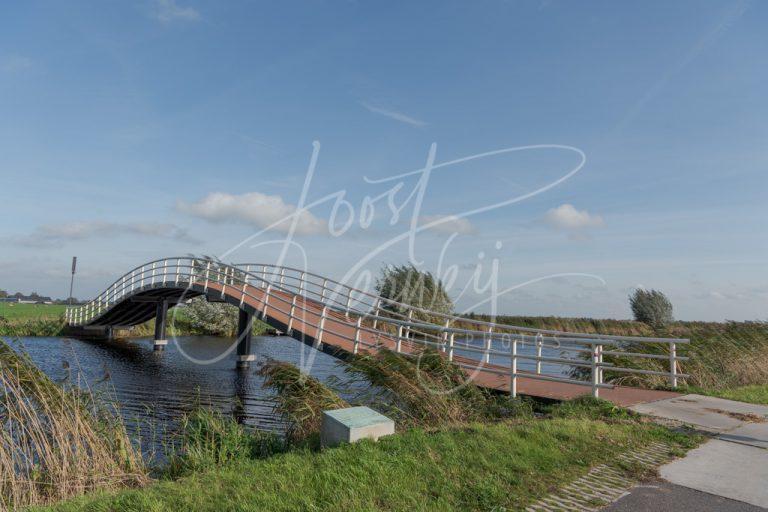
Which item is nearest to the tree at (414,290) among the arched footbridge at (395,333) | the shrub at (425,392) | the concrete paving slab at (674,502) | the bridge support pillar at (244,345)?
the arched footbridge at (395,333)

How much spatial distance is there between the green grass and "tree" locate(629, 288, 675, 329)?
31764 mm

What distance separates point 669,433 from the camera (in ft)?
24.7

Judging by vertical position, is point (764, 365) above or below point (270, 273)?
below

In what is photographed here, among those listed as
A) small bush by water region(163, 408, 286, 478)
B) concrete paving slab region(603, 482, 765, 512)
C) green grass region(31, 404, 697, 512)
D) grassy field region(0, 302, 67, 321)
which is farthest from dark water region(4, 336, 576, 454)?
grassy field region(0, 302, 67, 321)

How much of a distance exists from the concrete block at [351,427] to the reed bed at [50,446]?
2479 mm

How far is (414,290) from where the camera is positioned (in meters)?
24.4

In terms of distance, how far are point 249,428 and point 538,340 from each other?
22.0ft

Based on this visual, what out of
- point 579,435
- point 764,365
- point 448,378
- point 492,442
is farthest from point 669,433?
point 764,365

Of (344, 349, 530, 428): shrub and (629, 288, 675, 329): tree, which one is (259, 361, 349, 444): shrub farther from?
A: (629, 288, 675, 329): tree

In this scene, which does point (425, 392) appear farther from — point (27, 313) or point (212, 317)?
point (27, 313)

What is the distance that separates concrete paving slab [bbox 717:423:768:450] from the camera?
7151mm

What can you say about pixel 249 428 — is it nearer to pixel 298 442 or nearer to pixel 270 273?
pixel 298 442

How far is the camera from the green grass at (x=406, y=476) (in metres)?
4.79

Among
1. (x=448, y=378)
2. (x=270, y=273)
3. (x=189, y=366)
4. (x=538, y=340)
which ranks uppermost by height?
(x=270, y=273)
